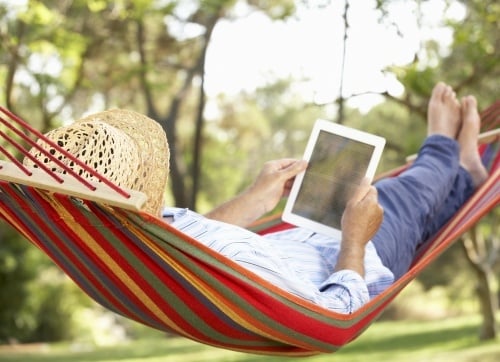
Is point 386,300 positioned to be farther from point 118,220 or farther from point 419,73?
point 419,73

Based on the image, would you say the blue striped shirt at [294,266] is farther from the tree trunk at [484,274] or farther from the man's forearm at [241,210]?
the tree trunk at [484,274]

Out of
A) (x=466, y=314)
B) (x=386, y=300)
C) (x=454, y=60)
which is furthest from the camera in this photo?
(x=466, y=314)

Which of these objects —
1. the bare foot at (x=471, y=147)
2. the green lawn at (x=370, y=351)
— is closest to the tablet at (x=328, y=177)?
the bare foot at (x=471, y=147)

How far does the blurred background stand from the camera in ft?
17.6

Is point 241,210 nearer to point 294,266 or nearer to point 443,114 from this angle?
point 294,266

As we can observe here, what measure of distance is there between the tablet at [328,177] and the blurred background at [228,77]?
72.9 inches

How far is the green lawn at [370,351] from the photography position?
6859mm

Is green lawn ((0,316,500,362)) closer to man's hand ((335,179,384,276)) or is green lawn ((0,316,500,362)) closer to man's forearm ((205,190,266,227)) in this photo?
man's forearm ((205,190,266,227))

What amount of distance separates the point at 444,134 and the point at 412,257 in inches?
17.9

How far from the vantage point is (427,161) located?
2645 millimetres

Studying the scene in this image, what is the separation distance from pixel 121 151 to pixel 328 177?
0.69 meters

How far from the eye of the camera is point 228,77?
532 inches

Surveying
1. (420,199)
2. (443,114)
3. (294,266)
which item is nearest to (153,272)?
(294,266)

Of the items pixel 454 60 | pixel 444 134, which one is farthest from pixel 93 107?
pixel 444 134
